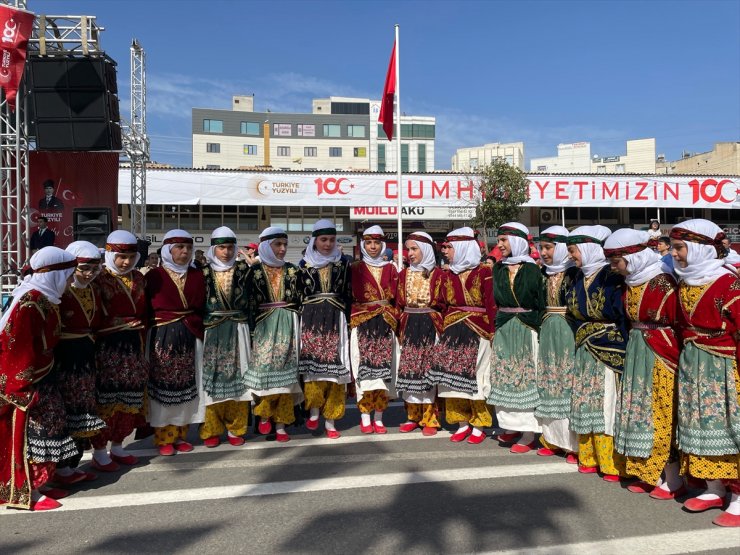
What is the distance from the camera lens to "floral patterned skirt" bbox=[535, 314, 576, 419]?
4891mm

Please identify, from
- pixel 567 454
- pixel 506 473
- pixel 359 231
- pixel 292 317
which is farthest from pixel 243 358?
pixel 359 231

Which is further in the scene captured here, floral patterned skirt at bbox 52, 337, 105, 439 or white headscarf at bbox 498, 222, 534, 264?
white headscarf at bbox 498, 222, 534, 264

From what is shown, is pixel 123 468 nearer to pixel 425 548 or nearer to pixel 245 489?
pixel 245 489

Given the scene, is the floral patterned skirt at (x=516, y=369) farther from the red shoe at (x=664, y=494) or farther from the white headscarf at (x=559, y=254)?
the red shoe at (x=664, y=494)

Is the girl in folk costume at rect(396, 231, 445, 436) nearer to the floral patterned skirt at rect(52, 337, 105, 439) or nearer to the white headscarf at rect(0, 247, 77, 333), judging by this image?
the floral patterned skirt at rect(52, 337, 105, 439)

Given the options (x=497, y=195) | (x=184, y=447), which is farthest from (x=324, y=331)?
(x=497, y=195)

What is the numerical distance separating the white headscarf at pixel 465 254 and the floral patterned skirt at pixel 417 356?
601 millimetres

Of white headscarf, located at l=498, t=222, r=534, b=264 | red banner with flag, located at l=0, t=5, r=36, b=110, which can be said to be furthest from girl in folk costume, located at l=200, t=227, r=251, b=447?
red banner with flag, located at l=0, t=5, r=36, b=110

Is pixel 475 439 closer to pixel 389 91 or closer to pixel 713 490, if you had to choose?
pixel 713 490

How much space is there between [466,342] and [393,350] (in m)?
0.83

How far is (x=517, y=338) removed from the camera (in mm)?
5305

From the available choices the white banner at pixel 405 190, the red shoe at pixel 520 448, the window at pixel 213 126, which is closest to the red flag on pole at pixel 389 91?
the red shoe at pixel 520 448

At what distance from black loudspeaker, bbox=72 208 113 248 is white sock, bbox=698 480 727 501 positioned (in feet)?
37.6

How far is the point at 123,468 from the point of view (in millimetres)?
4996
